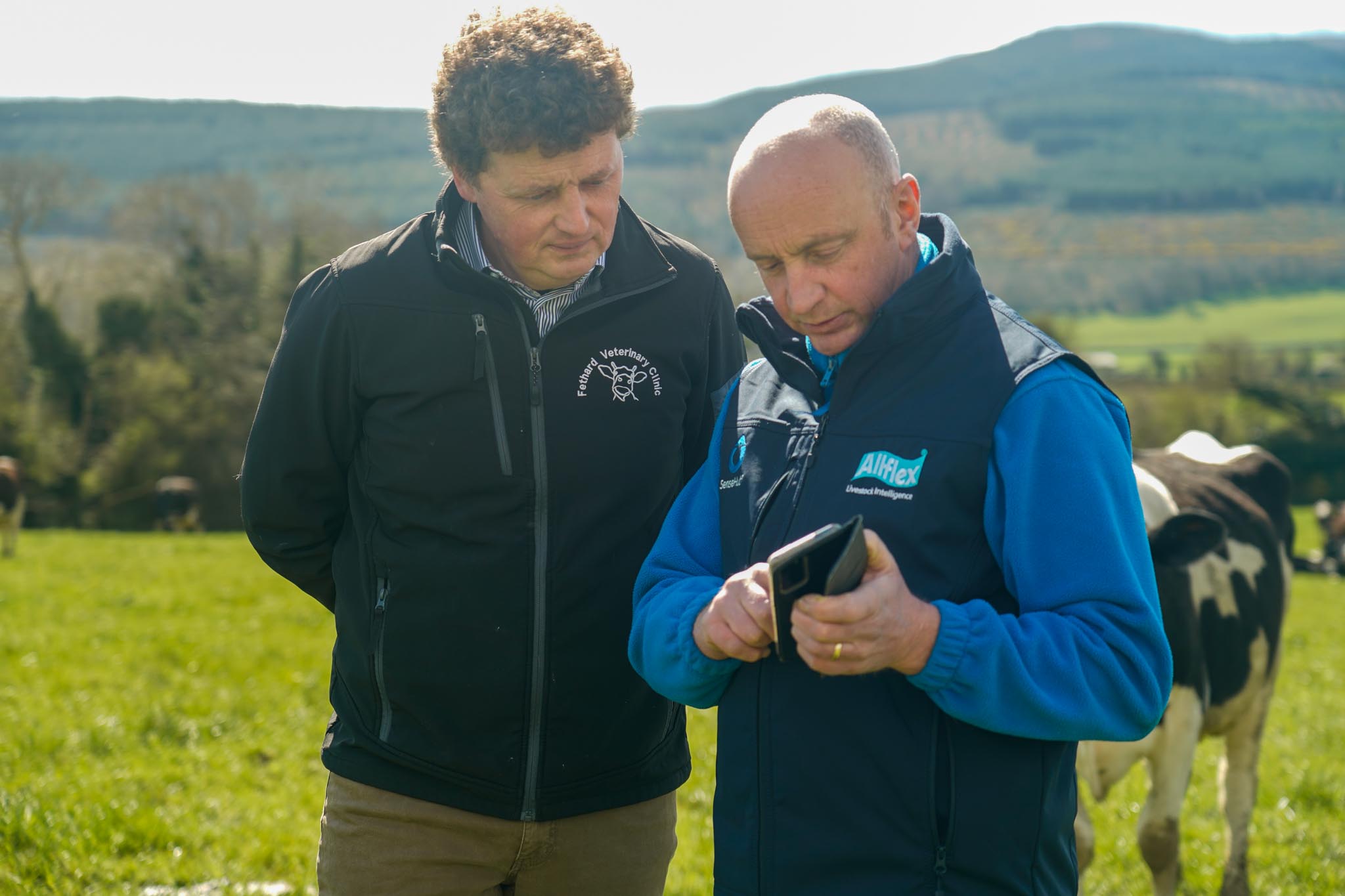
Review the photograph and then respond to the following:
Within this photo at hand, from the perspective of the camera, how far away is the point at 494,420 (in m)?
2.85

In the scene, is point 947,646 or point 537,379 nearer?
point 947,646

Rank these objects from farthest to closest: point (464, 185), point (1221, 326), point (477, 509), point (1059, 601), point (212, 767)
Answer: point (1221, 326), point (212, 767), point (464, 185), point (477, 509), point (1059, 601)

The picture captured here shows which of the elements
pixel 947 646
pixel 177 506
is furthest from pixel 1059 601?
pixel 177 506

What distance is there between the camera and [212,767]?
6734mm

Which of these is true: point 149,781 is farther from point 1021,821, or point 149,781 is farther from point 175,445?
point 175,445

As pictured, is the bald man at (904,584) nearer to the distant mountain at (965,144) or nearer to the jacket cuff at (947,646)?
the jacket cuff at (947,646)

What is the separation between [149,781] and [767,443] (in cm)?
508

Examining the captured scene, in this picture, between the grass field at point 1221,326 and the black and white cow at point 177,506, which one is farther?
the grass field at point 1221,326

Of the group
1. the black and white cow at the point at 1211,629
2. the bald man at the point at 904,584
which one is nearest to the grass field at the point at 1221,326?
the black and white cow at the point at 1211,629

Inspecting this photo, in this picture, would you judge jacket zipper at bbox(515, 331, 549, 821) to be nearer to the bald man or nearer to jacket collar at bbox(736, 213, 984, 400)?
the bald man

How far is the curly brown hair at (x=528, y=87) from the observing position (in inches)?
106

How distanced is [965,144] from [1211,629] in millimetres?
186798

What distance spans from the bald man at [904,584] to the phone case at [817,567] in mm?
22

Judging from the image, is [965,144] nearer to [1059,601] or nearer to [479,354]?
[479,354]
